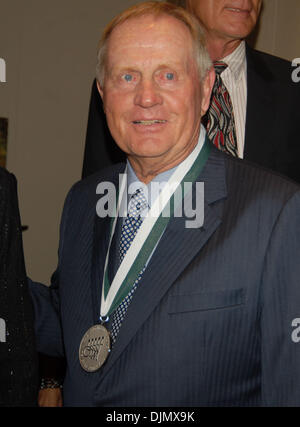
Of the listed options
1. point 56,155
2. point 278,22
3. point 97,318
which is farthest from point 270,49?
point 97,318

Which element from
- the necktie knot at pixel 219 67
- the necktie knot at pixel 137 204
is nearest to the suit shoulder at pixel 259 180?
the necktie knot at pixel 137 204

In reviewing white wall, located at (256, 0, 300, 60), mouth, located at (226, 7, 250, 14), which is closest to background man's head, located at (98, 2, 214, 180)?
mouth, located at (226, 7, 250, 14)

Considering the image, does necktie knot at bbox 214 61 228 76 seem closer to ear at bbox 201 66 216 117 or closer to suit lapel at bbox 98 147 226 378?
ear at bbox 201 66 216 117

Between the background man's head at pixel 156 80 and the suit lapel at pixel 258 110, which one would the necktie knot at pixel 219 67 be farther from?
the background man's head at pixel 156 80

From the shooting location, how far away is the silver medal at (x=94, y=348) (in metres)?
1.65

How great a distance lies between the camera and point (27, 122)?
5.37 m

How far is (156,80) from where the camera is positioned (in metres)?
1.75

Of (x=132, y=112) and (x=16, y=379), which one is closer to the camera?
(x=16, y=379)

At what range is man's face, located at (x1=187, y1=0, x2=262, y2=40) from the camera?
2.35 meters

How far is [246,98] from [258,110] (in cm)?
7

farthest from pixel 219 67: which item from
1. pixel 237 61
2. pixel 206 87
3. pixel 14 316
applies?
pixel 14 316

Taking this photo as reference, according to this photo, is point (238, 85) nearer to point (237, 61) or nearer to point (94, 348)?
point (237, 61)

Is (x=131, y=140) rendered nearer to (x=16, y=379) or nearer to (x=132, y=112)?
(x=132, y=112)

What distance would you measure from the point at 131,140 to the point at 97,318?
1.70 ft
